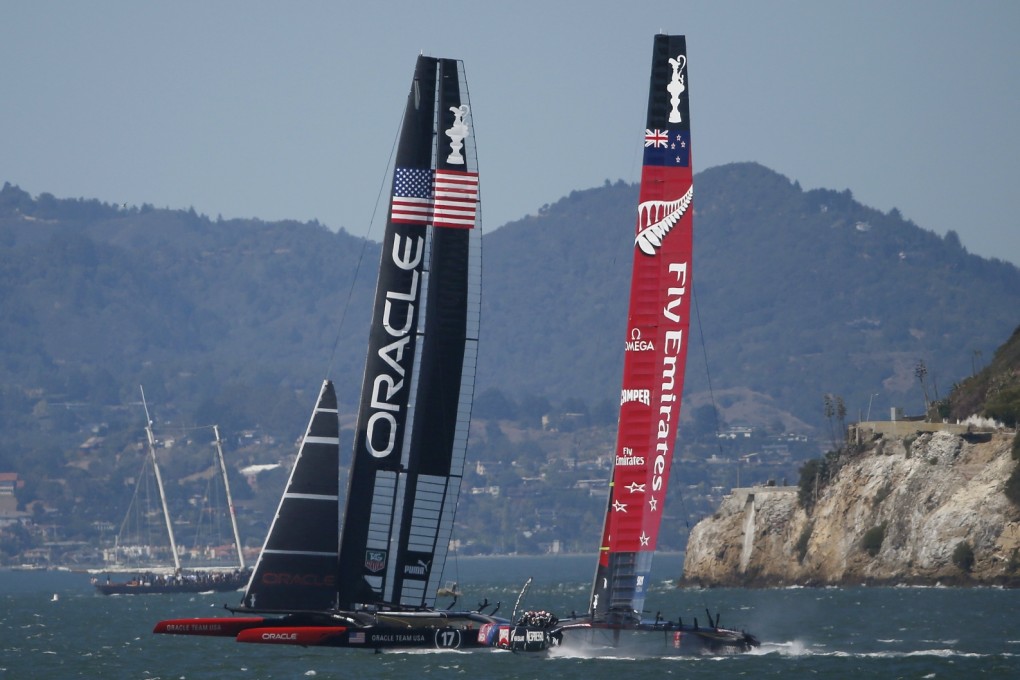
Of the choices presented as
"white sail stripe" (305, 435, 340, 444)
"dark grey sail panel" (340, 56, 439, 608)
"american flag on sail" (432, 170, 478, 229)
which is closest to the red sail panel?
"american flag on sail" (432, 170, 478, 229)

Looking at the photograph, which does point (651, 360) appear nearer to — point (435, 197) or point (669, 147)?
point (669, 147)

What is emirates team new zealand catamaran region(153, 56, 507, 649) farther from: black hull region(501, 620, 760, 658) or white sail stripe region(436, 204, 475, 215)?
black hull region(501, 620, 760, 658)

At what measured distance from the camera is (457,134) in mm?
41875

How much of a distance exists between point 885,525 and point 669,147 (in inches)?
2150

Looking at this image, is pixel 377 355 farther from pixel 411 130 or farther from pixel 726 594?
pixel 726 594

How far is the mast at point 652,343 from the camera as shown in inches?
1526

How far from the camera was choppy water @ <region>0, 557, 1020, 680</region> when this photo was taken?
4044 centimetres

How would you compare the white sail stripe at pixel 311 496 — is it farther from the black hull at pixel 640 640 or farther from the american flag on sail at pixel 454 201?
the american flag on sail at pixel 454 201

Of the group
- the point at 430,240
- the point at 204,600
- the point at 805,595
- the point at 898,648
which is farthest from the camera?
the point at 204,600

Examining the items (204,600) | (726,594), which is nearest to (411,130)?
(726,594)

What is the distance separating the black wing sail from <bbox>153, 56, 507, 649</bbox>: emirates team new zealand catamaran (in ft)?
0.10

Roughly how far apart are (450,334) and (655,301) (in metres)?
4.98

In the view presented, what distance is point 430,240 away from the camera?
136 feet

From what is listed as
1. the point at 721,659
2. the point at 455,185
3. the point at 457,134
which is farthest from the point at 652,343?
the point at 721,659
